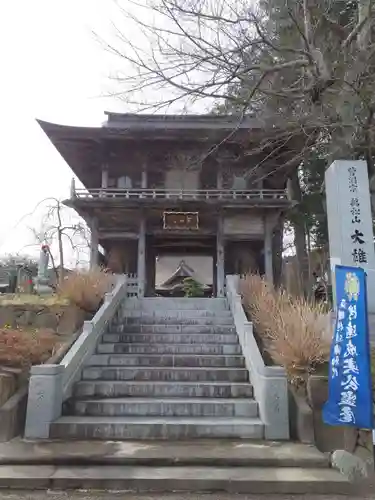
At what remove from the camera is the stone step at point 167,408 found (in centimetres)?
548

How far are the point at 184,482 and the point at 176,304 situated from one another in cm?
596

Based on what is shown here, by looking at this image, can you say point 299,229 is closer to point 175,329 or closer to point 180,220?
point 180,220

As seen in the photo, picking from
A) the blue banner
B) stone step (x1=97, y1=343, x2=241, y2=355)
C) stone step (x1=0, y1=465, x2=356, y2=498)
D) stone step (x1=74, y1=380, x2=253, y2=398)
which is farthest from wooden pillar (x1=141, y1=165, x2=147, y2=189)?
stone step (x1=0, y1=465, x2=356, y2=498)

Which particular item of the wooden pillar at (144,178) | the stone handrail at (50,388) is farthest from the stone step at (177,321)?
the wooden pillar at (144,178)

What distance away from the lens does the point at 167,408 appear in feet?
18.1

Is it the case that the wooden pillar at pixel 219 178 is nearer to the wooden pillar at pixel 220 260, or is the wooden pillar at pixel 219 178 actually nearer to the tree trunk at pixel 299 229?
the wooden pillar at pixel 220 260

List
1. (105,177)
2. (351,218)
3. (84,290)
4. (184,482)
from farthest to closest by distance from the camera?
(105,177)
(84,290)
(351,218)
(184,482)

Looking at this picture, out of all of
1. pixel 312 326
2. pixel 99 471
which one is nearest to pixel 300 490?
pixel 99 471

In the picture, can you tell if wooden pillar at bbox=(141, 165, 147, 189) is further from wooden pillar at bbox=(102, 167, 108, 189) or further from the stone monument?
the stone monument

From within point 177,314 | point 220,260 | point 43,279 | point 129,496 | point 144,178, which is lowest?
point 129,496

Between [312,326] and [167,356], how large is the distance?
2.53 meters

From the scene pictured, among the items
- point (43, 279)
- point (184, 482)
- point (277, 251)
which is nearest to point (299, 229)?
point (277, 251)

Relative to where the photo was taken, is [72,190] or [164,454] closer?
[164,454]

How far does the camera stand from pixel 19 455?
14.1 ft
